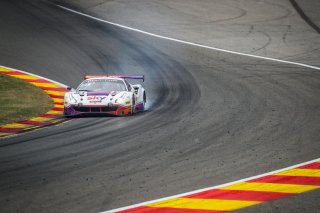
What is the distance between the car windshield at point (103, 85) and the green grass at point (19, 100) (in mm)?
1363

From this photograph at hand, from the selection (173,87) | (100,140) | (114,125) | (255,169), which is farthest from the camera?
(173,87)

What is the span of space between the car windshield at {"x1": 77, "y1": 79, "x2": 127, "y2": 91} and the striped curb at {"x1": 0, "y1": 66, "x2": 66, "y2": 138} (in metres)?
1.07

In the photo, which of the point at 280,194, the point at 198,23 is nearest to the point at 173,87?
the point at 198,23

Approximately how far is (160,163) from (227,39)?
20579mm

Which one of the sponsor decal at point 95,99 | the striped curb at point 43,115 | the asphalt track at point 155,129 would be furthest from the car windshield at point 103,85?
the asphalt track at point 155,129

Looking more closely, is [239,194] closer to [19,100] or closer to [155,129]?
[155,129]

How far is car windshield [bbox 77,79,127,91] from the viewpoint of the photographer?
20.8 meters

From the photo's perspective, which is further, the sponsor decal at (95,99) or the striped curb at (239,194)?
the sponsor decal at (95,99)

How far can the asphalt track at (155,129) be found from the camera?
10773mm

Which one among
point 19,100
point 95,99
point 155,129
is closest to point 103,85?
point 95,99

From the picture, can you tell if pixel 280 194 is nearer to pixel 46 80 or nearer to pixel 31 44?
pixel 46 80

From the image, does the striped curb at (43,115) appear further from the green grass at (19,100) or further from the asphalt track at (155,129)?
the asphalt track at (155,129)

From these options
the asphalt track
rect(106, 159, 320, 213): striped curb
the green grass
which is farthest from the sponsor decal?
rect(106, 159, 320, 213): striped curb

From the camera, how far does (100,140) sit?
15.3 metres
